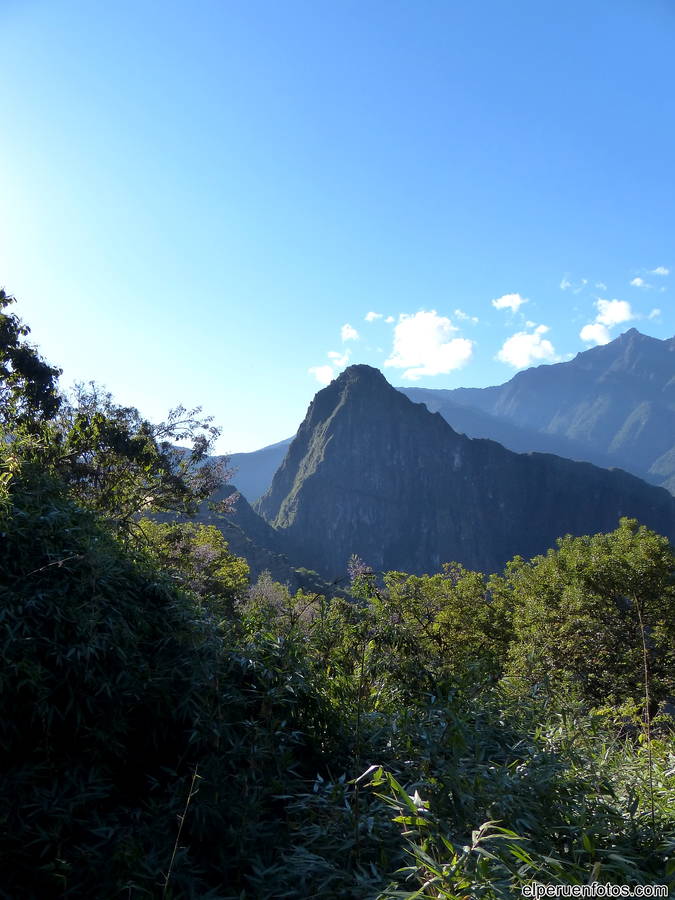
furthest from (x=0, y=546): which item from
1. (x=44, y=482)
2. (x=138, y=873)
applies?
(x=138, y=873)

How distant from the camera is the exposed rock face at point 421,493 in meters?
145

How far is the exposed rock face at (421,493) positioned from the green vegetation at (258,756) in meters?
139

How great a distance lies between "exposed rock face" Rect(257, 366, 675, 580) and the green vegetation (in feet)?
455

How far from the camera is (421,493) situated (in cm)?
15300

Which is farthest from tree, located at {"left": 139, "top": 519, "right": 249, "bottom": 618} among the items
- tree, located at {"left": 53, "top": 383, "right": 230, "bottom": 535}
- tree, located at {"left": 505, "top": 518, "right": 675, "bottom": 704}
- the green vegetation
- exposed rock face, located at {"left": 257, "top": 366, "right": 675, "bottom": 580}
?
exposed rock face, located at {"left": 257, "top": 366, "right": 675, "bottom": 580}

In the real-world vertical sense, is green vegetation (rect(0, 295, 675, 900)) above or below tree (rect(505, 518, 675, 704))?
above

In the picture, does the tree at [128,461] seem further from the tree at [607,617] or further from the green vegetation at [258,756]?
the tree at [607,617]

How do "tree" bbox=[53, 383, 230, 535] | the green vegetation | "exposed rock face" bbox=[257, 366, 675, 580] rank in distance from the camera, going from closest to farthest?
the green vegetation
"tree" bbox=[53, 383, 230, 535]
"exposed rock face" bbox=[257, 366, 675, 580]

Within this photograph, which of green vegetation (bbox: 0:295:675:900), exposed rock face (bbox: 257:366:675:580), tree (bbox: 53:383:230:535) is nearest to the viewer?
green vegetation (bbox: 0:295:675:900)

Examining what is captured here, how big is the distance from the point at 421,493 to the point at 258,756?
15256 cm

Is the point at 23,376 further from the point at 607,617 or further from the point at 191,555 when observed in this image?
the point at 607,617

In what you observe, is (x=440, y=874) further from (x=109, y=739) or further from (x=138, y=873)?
(x=109, y=739)

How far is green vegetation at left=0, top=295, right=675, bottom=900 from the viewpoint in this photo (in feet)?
7.35

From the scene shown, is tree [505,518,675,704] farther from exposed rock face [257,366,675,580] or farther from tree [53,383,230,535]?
exposed rock face [257,366,675,580]
